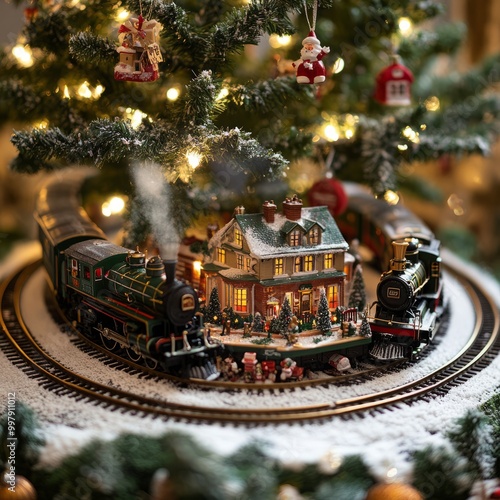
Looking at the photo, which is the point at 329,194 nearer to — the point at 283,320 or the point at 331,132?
the point at 331,132

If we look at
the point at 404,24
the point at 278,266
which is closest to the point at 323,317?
the point at 278,266

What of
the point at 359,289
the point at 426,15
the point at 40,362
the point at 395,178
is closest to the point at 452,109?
the point at 426,15

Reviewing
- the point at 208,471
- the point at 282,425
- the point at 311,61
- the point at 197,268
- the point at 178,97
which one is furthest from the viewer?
the point at 197,268

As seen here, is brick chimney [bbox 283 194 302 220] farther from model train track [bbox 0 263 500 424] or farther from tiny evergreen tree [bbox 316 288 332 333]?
model train track [bbox 0 263 500 424]

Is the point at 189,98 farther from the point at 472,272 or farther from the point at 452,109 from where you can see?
the point at 472,272

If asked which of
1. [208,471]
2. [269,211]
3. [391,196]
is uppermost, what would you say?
[269,211]

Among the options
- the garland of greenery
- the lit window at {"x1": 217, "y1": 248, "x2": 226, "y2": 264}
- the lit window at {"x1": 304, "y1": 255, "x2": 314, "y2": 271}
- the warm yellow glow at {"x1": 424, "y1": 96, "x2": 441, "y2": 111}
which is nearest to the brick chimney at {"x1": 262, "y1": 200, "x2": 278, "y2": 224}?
the lit window at {"x1": 304, "y1": 255, "x2": 314, "y2": 271}

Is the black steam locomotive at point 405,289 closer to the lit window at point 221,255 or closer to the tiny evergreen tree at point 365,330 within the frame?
the tiny evergreen tree at point 365,330
